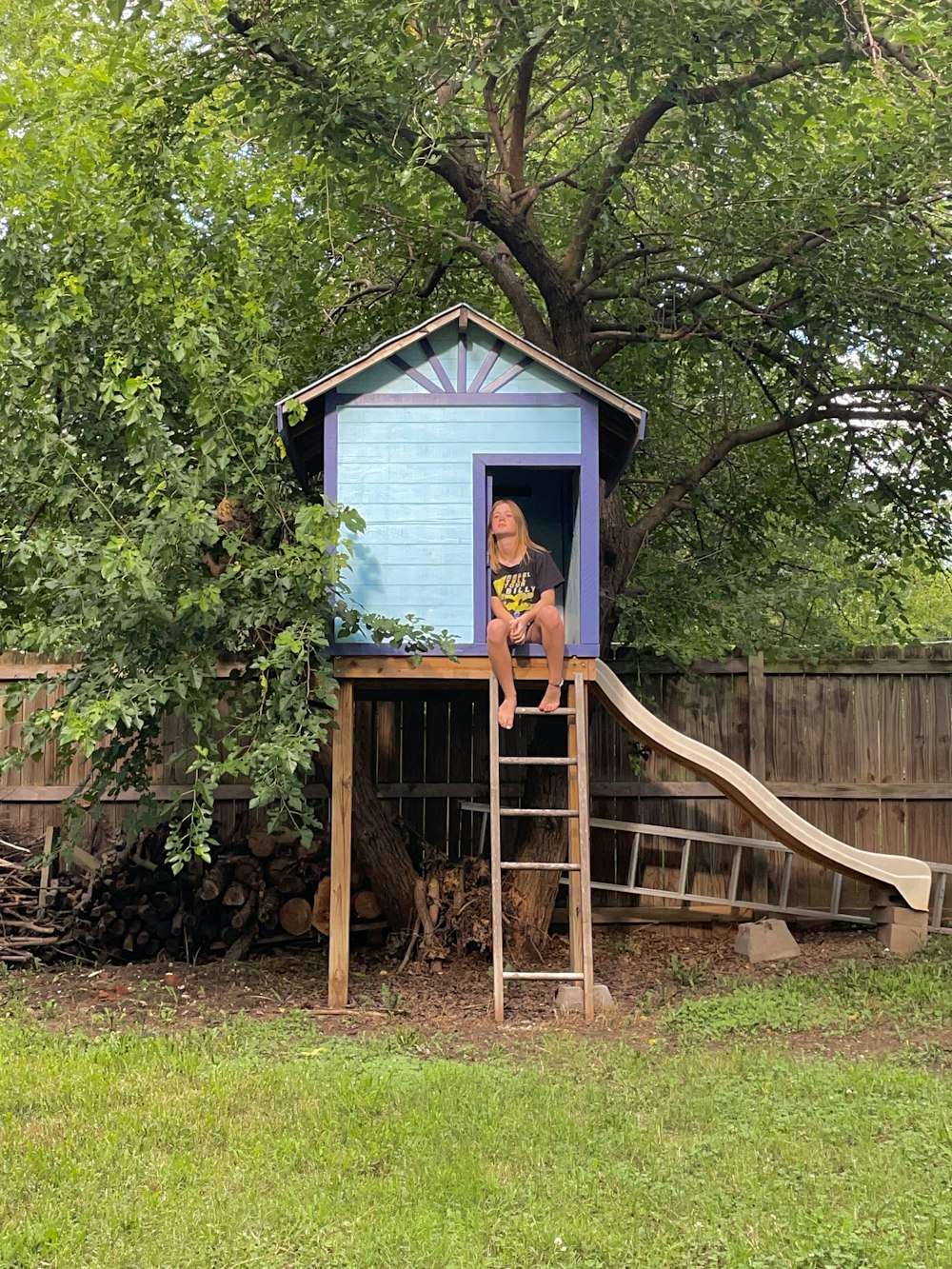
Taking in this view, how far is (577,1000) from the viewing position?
693cm

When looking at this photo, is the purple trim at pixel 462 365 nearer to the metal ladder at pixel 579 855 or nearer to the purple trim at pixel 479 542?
the purple trim at pixel 479 542

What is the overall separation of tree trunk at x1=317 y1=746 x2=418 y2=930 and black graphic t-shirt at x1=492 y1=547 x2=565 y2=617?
1890 mm

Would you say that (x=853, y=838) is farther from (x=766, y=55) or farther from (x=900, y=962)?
(x=766, y=55)

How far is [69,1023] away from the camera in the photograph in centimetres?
637

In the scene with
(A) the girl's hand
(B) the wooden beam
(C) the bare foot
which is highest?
(A) the girl's hand

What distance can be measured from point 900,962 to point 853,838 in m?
1.73

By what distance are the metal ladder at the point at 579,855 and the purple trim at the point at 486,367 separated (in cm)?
175

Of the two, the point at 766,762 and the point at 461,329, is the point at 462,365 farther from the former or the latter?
the point at 766,762

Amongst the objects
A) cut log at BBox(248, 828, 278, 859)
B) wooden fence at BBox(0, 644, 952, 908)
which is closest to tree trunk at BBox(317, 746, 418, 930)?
cut log at BBox(248, 828, 278, 859)

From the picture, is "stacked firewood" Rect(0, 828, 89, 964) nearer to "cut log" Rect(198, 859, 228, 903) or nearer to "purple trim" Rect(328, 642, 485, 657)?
"cut log" Rect(198, 859, 228, 903)

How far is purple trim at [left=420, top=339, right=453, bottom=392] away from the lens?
23.9ft

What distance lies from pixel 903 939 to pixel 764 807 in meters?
1.41

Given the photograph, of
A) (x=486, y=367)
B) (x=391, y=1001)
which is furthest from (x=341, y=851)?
(x=486, y=367)

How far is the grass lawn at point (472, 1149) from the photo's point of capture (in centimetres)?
370
